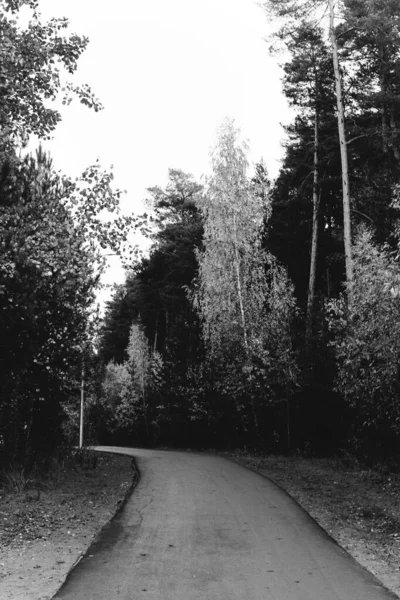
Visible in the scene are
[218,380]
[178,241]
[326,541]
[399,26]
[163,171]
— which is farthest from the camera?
[163,171]

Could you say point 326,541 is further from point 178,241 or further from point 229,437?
point 178,241

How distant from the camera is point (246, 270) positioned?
2578cm

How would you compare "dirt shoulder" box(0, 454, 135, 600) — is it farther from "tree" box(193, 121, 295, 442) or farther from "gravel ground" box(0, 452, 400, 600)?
"tree" box(193, 121, 295, 442)

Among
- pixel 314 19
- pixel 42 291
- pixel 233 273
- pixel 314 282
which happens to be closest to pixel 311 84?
pixel 314 19

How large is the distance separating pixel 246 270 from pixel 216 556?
1916 cm

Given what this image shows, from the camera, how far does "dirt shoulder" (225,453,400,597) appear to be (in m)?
7.36

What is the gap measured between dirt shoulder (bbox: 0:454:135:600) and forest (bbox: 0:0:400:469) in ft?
5.64

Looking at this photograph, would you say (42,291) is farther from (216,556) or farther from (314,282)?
(314,282)

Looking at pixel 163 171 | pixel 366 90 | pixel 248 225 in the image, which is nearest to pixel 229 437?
pixel 248 225

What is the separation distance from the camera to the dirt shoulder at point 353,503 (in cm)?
736

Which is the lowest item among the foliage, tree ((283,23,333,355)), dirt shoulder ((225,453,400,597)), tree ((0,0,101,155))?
dirt shoulder ((225,453,400,597))

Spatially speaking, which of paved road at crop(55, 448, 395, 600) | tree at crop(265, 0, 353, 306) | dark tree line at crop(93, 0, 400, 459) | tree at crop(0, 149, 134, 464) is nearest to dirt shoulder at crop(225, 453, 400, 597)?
paved road at crop(55, 448, 395, 600)

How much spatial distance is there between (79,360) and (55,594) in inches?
377

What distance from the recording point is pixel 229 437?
26938 mm
